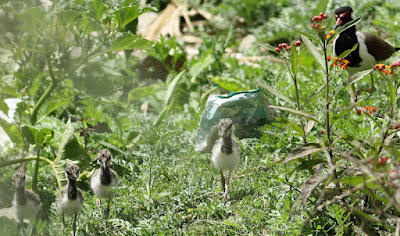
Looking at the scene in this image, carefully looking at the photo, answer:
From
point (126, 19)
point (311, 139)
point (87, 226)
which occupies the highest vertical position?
point (126, 19)

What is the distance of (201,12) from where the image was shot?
8.58 meters

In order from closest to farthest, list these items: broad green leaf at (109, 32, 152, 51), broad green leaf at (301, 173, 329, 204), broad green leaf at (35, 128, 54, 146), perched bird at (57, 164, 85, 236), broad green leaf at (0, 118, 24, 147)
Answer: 1. broad green leaf at (301, 173, 329, 204)
2. perched bird at (57, 164, 85, 236)
3. broad green leaf at (35, 128, 54, 146)
4. broad green leaf at (109, 32, 152, 51)
5. broad green leaf at (0, 118, 24, 147)

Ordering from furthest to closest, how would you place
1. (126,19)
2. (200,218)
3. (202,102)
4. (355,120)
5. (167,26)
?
(167,26) → (202,102) → (355,120) → (126,19) → (200,218)

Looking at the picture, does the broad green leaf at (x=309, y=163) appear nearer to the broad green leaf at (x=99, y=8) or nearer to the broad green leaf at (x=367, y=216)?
the broad green leaf at (x=367, y=216)


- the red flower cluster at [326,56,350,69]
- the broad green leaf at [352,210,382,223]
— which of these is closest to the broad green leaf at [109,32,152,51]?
the red flower cluster at [326,56,350,69]

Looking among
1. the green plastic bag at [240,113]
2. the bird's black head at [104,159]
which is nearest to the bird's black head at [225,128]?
the green plastic bag at [240,113]

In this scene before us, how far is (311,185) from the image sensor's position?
293 centimetres

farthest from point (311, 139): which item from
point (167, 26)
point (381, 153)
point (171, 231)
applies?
point (167, 26)

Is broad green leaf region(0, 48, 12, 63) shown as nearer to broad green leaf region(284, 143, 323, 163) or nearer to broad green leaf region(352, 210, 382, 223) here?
broad green leaf region(284, 143, 323, 163)

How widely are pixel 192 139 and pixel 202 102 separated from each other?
72 cm

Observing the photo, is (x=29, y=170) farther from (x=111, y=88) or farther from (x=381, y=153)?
(x=381, y=153)

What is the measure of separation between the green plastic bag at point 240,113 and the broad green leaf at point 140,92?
106cm

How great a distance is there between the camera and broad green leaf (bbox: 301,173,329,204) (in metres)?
2.88

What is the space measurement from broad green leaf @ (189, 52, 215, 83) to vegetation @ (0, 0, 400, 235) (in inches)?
0.9
